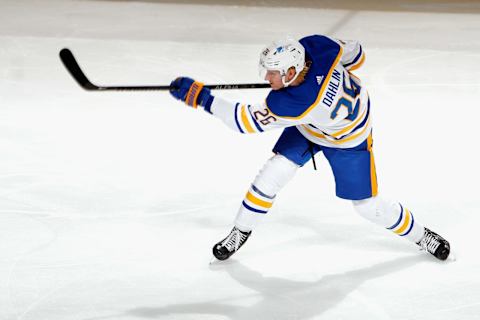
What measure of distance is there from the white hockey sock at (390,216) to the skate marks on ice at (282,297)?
0.42 feet

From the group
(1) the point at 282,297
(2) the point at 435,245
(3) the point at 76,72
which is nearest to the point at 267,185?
(1) the point at 282,297

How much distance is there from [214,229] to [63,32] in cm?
329

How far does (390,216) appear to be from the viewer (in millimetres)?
3311

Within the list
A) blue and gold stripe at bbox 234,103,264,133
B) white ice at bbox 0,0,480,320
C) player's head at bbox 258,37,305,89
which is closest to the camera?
player's head at bbox 258,37,305,89

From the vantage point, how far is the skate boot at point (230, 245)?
11.1 ft

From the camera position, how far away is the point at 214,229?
12.1ft

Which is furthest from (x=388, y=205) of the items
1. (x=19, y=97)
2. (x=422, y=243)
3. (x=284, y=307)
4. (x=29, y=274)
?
(x=19, y=97)

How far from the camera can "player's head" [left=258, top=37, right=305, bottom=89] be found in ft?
9.53

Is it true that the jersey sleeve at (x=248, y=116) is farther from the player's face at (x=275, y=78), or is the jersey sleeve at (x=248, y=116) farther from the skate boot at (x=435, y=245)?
the skate boot at (x=435, y=245)

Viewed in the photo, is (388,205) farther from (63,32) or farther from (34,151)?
(63,32)

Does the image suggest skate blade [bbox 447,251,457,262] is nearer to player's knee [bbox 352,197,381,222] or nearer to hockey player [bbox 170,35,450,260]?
hockey player [bbox 170,35,450,260]

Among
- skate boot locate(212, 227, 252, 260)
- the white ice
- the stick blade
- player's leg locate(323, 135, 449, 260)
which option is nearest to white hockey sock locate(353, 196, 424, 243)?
player's leg locate(323, 135, 449, 260)

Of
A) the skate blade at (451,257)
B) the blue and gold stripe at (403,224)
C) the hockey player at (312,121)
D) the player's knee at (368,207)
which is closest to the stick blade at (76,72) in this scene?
the hockey player at (312,121)

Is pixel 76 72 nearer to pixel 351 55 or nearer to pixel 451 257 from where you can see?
pixel 351 55
